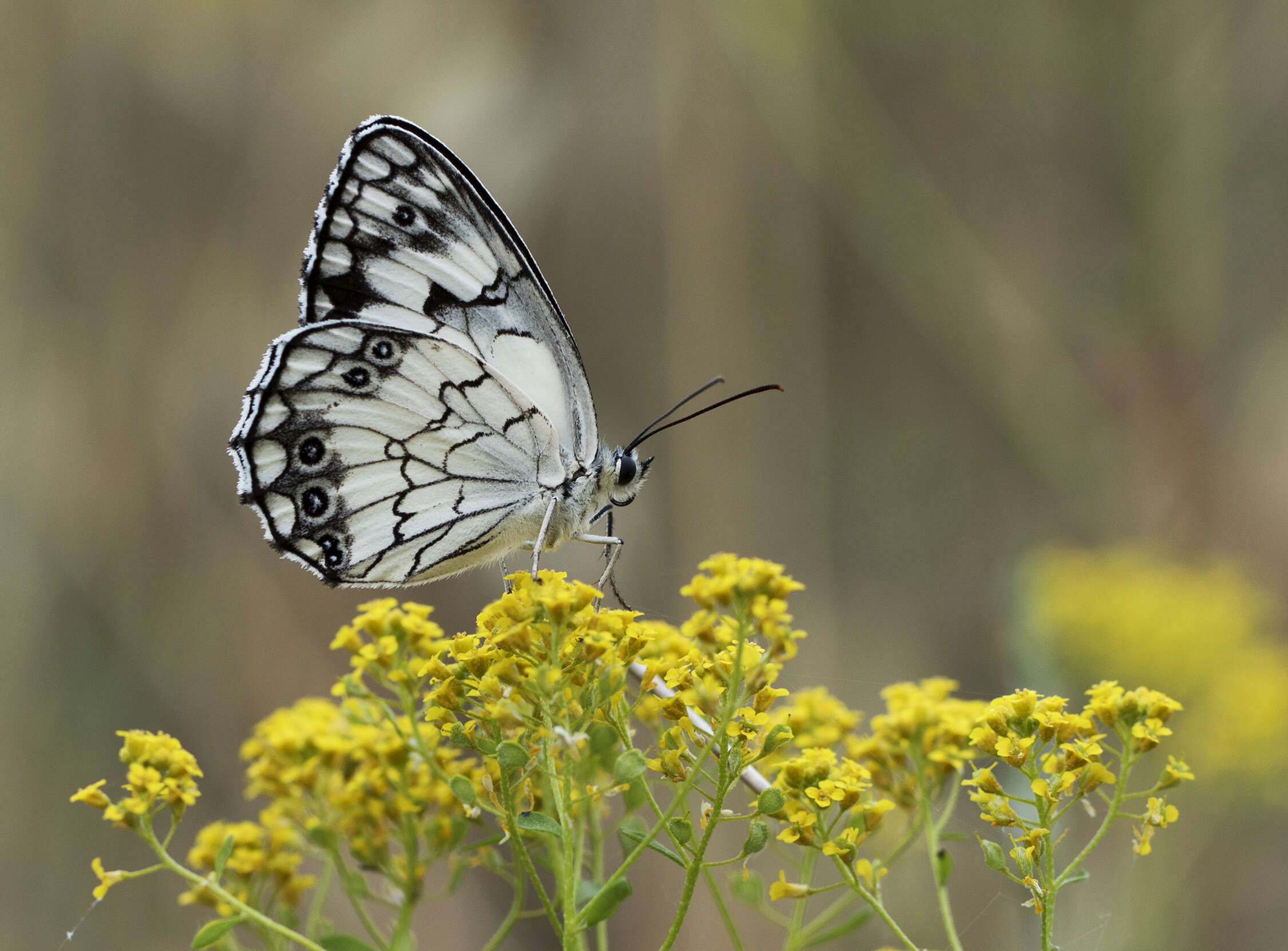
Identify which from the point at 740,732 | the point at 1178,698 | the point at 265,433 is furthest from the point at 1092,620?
the point at 265,433

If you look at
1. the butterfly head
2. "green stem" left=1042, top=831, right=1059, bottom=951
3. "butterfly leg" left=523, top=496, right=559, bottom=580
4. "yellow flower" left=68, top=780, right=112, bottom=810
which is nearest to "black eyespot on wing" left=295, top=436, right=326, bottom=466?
"butterfly leg" left=523, top=496, right=559, bottom=580

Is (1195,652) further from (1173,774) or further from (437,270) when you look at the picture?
(437,270)

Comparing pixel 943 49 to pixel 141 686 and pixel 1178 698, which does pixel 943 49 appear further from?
pixel 141 686

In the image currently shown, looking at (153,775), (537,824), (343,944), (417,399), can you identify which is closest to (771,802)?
(537,824)

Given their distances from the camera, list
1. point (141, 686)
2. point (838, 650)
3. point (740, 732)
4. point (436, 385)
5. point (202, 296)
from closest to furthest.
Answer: point (740, 732) < point (436, 385) < point (141, 686) < point (202, 296) < point (838, 650)

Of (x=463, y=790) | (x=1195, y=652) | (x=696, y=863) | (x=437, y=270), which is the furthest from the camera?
(x=1195, y=652)

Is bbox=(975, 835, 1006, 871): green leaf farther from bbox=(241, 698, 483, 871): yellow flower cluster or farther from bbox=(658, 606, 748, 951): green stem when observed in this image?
bbox=(241, 698, 483, 871): yellow flower cluster
